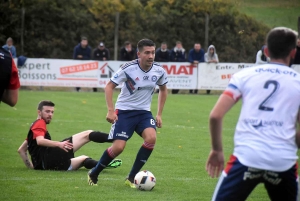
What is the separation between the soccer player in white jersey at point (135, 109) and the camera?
8180mm

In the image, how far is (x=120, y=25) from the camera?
30094 millimetres

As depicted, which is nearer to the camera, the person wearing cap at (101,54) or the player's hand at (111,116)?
the player's hand at (111,116)

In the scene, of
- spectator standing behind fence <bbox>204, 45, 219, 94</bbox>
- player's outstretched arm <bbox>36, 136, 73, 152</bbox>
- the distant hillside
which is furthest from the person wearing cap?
player's outstretched arm <bbox>36, 136, 73, 152</bbox>

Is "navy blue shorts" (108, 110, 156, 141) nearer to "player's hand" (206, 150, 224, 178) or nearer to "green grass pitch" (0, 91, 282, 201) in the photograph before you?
"green grass pitch" (0, 91, 282, 201)

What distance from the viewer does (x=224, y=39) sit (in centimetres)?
2989

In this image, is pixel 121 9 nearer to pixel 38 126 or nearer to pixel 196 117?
pixel 196 117

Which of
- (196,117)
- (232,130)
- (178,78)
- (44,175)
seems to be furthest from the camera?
(178,78)

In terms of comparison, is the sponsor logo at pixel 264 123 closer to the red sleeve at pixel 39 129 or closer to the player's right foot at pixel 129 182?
the player's right foot at pixel 129 182

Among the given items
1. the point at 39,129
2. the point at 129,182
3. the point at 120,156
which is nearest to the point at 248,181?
the point at 129,182

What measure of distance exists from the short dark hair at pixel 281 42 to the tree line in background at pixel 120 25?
2397cm

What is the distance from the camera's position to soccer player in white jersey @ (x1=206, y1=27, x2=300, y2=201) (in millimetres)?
4289

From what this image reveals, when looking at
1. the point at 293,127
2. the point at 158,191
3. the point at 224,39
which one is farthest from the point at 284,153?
the point at 224,39

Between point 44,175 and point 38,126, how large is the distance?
68cm

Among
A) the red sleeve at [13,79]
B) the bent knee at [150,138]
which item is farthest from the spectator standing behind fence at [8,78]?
the bent knee at [150,138]
